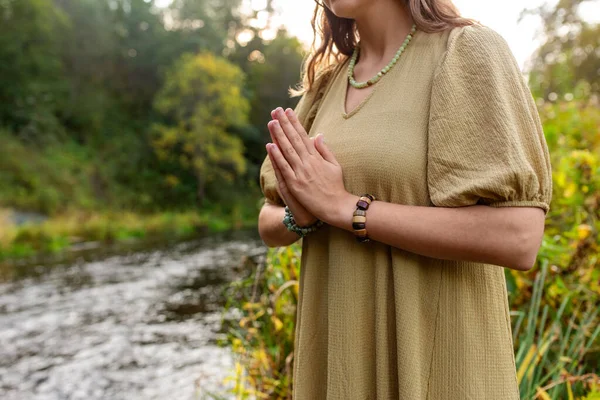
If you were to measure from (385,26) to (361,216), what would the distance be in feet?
1.48

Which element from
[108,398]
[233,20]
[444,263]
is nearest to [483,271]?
[444,263]

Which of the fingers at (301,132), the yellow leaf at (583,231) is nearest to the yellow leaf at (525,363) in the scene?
the yellow leaf at (583,231)

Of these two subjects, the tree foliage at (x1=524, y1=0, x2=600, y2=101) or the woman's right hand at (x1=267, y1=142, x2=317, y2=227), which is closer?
the woman's right hand at (x1=267, y1=142, x2=317, y2=227)

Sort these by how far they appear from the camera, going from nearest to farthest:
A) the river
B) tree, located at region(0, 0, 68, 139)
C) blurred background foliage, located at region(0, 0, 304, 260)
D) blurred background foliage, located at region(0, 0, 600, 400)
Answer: the river, blurred background foliage, located at region(0, 0, 600, 400), blurred background foliage, located at region(0, 0, 304, 260), tree, located at region(0, 0, 68, 139)

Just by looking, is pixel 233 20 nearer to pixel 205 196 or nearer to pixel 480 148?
pixel 205 196

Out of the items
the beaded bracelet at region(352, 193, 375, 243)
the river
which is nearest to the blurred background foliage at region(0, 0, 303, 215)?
the river

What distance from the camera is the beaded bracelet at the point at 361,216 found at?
96cm

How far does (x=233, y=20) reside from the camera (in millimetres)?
29484

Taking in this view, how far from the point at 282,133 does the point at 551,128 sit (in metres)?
3.38

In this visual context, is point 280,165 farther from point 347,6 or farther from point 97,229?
point 97,229

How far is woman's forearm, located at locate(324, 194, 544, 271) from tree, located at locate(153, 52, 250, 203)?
2104 cm

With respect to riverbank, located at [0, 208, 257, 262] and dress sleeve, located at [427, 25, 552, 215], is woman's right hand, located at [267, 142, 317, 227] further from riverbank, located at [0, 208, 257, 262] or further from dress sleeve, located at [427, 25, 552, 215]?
riverbank, located at [0, 208, 257, 262]

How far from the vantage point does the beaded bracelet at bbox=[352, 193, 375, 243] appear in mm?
959

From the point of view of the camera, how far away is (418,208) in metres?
0.92
